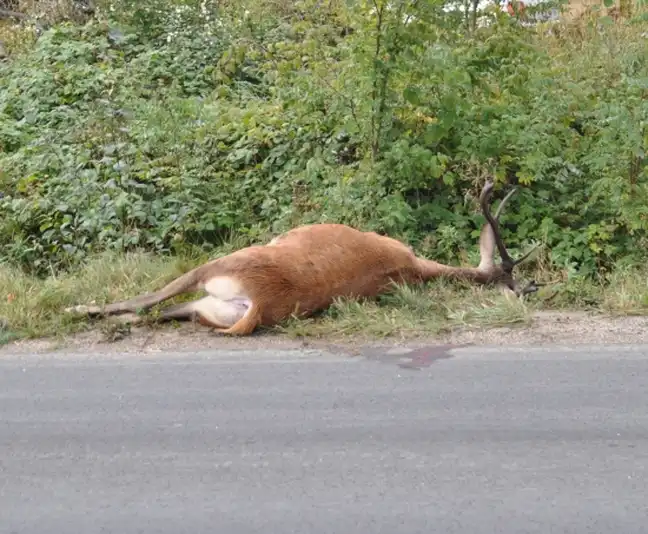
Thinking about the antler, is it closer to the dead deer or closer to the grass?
the dead deer

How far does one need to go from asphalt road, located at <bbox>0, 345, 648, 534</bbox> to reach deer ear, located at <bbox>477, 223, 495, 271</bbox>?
1437mm

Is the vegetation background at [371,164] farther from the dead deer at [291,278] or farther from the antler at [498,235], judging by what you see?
the antler at [498,235]

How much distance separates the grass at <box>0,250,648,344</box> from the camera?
6.57 m

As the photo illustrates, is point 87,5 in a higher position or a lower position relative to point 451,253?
higher

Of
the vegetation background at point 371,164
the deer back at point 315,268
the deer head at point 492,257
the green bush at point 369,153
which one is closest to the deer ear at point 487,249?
the deer head at point 492,257

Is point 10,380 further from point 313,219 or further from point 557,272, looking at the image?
point 557,272

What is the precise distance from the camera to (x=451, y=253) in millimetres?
8367

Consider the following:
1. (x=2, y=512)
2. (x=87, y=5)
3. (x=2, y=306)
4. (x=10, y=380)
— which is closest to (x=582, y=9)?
(x=87, y=5)

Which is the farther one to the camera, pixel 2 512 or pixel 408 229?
pixel 408 229

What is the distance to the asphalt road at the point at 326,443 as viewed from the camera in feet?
12.7

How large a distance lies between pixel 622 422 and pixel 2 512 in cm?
292

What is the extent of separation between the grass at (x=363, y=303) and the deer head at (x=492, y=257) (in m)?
0.13

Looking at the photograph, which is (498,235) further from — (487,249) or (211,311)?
(211,311)

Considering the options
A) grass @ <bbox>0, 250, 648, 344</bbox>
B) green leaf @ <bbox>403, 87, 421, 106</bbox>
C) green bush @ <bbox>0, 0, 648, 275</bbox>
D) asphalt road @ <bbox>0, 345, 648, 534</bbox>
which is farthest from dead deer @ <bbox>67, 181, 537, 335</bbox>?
green leaf @ <bbox>403, 87, 421, 106</bbox>
